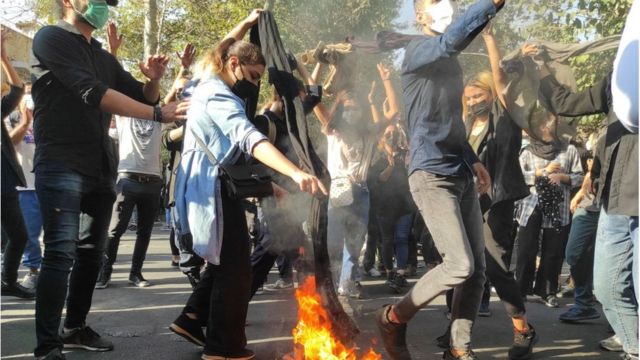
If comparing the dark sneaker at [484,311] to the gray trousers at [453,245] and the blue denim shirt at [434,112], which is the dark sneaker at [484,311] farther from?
the blue denim shirt at [434,112]

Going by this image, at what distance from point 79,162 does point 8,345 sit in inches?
57.3

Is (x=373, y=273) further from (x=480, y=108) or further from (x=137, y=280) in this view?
(x=480, y=108)

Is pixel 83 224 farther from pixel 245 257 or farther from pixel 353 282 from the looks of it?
pixel 353 282

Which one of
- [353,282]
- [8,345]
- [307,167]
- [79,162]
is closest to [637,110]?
[307,167]

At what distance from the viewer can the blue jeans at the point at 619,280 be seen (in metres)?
3.42

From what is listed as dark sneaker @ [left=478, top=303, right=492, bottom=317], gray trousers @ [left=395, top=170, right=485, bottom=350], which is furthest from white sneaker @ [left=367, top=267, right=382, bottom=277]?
gray trousers @ [left=395, top=170, right=485, bottom=350]

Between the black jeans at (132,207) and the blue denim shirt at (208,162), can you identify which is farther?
the black jeans at (132,207)

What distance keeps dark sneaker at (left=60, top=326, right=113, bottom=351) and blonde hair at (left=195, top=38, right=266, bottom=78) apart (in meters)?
1.88

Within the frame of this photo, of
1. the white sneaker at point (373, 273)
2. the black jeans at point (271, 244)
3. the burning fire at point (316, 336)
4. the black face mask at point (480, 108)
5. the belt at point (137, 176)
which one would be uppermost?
the black face mask at point (480, 108)

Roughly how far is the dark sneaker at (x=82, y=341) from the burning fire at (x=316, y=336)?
139cm

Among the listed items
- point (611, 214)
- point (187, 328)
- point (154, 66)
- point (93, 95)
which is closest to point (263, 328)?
point (187, 328)

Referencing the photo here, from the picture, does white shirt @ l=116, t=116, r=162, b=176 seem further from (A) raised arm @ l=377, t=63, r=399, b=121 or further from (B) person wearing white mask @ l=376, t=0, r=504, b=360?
(B) person wearing white mask @ l=376, t=0, r=504, b=360

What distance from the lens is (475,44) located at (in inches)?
177

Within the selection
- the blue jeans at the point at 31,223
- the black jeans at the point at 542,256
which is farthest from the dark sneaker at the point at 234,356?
the blue jeans at the point at 31,223
